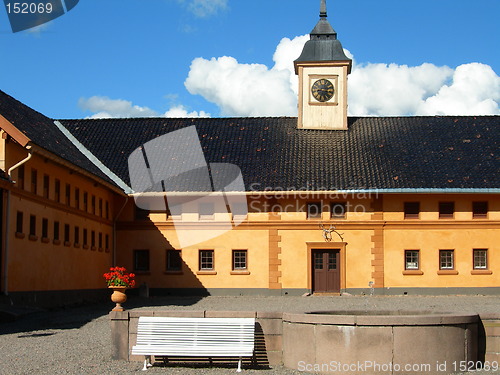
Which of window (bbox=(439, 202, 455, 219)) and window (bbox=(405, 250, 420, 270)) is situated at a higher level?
window (bbox=(439, 202, 455, 219))

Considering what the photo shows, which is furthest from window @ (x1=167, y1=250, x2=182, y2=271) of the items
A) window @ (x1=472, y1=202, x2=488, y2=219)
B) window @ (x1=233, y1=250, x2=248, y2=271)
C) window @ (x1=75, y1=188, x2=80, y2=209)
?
window @ (x1=472, y1=202, x2=488, y2=219)

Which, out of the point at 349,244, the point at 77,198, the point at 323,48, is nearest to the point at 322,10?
the point at 323,48

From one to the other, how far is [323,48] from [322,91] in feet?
8.12

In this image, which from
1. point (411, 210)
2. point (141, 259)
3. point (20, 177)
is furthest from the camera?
point (141, 259)

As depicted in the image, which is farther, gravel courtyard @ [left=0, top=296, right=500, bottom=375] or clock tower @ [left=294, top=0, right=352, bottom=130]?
clock tower @ [left=294, top=0, right=352, bottom=130]

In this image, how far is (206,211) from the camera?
40.3 meters

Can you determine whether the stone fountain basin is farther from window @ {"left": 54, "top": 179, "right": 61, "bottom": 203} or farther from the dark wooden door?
the dark wooden door

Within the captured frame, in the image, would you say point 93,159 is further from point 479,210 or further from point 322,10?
point 479,210

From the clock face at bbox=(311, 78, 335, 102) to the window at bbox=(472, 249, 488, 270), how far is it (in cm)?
1203

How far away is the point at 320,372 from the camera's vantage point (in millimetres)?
14164

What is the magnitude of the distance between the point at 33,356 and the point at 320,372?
19.4ft

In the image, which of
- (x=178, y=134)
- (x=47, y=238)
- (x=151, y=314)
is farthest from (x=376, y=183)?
(x=151, y=314)

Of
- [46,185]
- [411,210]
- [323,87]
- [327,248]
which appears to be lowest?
[327,248]

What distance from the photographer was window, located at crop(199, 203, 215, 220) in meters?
40.2
